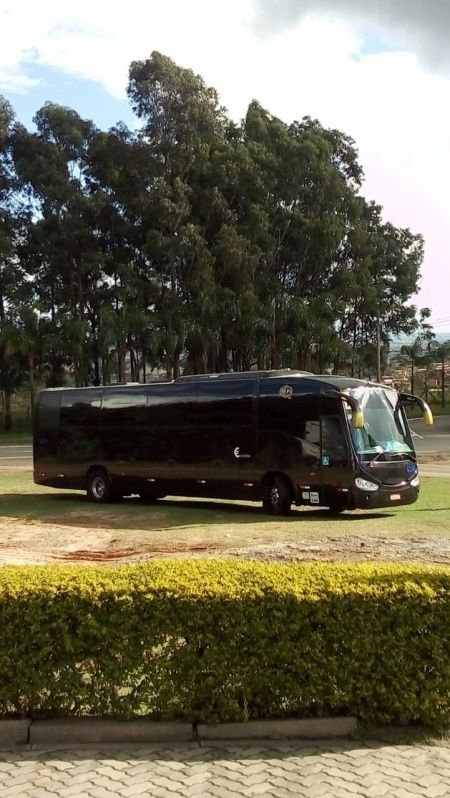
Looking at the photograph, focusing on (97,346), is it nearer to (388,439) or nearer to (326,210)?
(326,210)

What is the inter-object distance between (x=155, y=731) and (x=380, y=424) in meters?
12.1

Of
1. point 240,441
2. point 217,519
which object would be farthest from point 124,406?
point 217,519

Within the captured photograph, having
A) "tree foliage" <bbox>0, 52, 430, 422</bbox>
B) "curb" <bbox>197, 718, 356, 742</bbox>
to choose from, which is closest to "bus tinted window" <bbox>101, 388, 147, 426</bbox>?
"curb" <bbox>197, 718, 356, 742</bbox>

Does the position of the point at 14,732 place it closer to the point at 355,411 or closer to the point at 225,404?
the point at 355,411

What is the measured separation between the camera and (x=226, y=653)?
15.4 ft

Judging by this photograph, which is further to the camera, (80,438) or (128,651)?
(80,438)

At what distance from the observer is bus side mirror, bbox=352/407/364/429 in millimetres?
15164

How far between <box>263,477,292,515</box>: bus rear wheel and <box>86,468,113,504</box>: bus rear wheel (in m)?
4.82

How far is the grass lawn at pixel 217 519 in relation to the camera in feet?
44.1

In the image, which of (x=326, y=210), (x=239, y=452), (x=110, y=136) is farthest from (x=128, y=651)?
(x=326, y=210)

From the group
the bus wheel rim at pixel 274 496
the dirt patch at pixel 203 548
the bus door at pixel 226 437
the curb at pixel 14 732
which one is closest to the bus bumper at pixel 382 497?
the bus wheel rim at pixel 274 496

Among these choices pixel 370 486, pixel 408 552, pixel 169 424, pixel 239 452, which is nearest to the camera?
pixel 408 552

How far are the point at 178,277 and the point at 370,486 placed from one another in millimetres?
29136

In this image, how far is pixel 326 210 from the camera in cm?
4747
